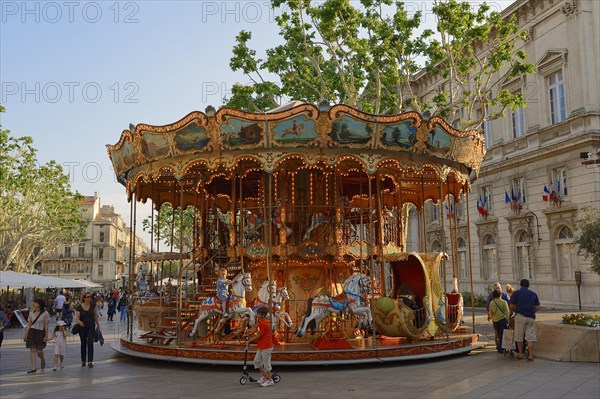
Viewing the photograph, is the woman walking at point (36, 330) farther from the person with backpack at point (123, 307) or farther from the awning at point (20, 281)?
the person with backpack at point (123, 307)

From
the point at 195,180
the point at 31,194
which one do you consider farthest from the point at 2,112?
the point at 195,180

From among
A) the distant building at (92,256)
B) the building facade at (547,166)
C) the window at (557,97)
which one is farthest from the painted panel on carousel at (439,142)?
the distant building at (92,256)

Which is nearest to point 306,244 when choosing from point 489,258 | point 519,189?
point 519,189

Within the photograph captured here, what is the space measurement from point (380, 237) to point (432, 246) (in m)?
29.5

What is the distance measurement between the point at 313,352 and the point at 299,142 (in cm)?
463

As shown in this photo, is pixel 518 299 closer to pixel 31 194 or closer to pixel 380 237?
pixel 380 237

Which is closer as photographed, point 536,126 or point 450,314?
point 450,314

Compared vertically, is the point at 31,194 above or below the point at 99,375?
above

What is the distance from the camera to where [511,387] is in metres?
9.71

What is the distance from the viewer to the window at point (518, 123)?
34844 millimetres

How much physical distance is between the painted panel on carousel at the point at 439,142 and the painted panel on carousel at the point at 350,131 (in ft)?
5.79

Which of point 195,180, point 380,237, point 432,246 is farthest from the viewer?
point 432,246

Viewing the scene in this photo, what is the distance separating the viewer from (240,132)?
13508mm

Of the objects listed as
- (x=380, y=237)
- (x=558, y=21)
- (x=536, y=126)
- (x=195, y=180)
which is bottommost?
(x=380, y=237)
